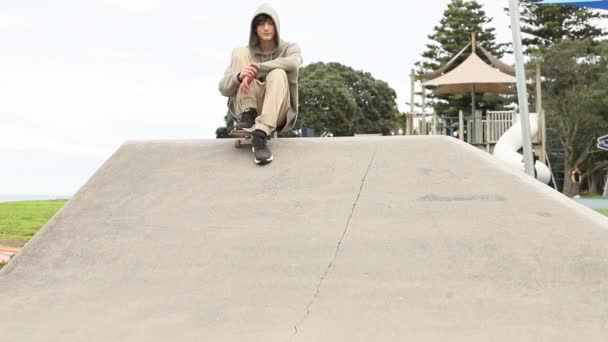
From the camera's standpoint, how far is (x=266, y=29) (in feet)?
15.8

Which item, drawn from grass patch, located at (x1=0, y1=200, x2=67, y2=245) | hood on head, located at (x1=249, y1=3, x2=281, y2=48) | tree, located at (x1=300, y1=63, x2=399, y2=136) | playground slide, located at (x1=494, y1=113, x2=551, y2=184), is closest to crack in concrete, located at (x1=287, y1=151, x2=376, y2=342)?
hood on head, located at (x1=249, y1=3, x2=281, y2=48)

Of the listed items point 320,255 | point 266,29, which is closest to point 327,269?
point 320,255

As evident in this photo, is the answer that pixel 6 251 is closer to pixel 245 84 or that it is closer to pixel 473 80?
pixel 245 84

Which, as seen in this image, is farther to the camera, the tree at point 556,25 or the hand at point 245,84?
the tree at point 556,25

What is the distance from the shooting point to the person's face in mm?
4805

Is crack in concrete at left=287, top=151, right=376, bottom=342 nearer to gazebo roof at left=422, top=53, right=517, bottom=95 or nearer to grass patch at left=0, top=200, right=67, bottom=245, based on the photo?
grass patch at left=0, top=200, right=67, bottom=245

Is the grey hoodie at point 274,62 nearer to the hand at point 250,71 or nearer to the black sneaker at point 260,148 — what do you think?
the hand at point 250,71

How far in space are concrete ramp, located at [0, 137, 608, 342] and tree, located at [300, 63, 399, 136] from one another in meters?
34.0

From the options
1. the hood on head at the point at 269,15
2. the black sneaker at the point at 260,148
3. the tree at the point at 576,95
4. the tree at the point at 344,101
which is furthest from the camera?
the tree at the point at 344,101

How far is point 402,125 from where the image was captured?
48125 mm

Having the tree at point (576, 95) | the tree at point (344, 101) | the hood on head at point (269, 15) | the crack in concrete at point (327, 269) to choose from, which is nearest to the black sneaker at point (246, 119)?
the hood on head at point (269, 15)

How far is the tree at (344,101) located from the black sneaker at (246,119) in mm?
33598

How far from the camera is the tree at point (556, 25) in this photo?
36.7 metres

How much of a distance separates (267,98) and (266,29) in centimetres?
50
